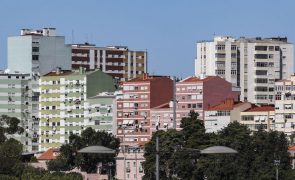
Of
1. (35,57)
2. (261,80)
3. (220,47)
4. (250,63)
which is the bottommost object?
(261,80)

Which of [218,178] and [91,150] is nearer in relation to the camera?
[91,150]

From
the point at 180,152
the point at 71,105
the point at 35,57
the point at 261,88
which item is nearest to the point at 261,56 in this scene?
the point at 261,88

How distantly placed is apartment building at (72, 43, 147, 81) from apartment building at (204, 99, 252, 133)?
173ft

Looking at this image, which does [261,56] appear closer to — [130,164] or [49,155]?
[49,155]

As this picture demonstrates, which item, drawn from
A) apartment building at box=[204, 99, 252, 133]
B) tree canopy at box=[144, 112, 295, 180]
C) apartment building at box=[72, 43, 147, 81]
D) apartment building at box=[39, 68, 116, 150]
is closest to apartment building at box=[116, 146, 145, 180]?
apartment building at box=[204, 99, 252, 133]

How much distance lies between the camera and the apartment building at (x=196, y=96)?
14088 centimetres

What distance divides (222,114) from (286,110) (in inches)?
260

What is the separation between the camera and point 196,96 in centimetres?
14150

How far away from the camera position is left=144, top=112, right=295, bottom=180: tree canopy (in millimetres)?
104000

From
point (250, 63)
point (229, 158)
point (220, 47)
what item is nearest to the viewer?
point (229, 158)

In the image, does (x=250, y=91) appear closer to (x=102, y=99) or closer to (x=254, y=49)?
(x=254, y=49)

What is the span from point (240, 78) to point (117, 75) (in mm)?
29966

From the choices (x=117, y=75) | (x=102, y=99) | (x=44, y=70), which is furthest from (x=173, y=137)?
(x=117, y=75)

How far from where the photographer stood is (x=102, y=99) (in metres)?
156
